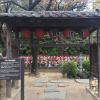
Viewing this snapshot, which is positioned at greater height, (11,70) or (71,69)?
(11,70)

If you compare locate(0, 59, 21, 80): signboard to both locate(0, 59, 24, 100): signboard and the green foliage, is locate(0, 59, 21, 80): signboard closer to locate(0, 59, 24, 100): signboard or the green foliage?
locate(0, 59, 24, 100): signboard

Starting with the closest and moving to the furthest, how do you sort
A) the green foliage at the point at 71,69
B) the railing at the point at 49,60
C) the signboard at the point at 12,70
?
the signboard at the point at 12,70
the green foliage at the point at 71,69
the railing at the point at 49,60

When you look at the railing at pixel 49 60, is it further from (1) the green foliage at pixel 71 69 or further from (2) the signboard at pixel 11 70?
(2) the signboard at pixel 11 70

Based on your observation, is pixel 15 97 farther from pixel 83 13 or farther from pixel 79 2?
pixel 79 2

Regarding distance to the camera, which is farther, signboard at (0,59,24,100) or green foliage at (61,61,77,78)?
green foliage at (61,61,77,78)

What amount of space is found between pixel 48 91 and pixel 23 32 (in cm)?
394

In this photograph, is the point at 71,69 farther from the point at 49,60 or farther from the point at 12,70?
the point at 12,70

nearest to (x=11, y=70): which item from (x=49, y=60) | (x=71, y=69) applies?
(x=71, y=69)

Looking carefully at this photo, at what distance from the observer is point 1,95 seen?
13.9 metres

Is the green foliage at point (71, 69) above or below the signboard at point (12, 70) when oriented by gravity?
below

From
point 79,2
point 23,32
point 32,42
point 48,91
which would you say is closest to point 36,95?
point 48,91

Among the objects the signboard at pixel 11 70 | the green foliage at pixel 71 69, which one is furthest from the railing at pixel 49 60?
the signboard at pixel 11 70

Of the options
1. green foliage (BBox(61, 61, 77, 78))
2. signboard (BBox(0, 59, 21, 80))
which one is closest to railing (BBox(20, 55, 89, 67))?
green foliage (BBox(61, 61, 77, 78))

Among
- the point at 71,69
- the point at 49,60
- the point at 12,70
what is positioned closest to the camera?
the point at 12,70
